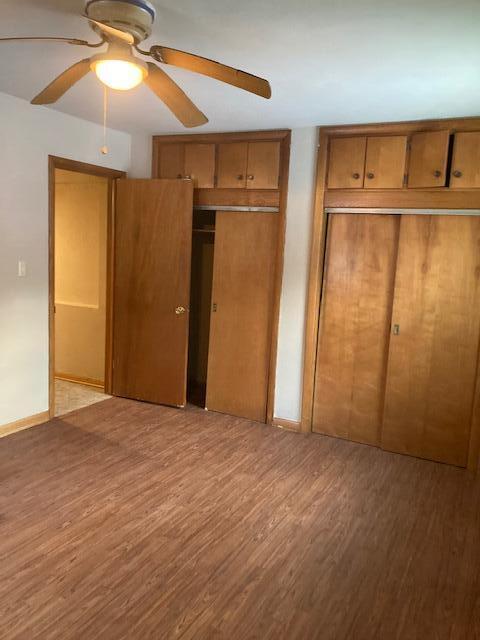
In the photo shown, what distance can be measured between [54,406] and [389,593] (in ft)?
9.65

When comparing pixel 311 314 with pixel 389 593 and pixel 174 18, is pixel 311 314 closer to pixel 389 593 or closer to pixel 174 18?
pixel 389 593

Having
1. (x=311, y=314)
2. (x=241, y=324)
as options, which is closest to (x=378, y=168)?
(x=311, y=314)

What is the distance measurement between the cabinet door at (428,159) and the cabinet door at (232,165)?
129 cm

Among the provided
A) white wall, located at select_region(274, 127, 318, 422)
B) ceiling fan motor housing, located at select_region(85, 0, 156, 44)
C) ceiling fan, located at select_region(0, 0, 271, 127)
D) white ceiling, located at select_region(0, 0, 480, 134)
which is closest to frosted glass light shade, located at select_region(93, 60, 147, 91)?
ceiling fan, located at select_region(0, 0, 271, 127)

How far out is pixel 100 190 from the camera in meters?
4.61

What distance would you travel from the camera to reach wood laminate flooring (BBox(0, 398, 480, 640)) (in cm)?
196

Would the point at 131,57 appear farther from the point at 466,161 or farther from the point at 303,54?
the point at 466,161

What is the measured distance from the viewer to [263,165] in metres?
3.90

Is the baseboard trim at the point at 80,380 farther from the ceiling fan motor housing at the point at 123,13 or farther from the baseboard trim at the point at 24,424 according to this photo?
the ceiling fan motor housing at the point at 123,13

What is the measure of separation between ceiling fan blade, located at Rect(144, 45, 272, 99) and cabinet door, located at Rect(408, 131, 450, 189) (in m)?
1.90

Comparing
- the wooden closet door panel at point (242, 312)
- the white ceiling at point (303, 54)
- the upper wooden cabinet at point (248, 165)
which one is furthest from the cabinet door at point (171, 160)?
the white ceiling at point (303, 54)

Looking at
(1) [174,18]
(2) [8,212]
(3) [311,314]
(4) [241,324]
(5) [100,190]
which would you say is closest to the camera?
(1) [174,18]

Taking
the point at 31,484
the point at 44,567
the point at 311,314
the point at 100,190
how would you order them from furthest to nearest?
the point at 100,190 < the point at 311,314 < the point at 31,484 < the point at 44,567

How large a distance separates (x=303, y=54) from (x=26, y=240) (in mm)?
2365
